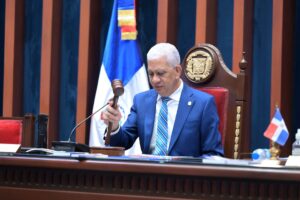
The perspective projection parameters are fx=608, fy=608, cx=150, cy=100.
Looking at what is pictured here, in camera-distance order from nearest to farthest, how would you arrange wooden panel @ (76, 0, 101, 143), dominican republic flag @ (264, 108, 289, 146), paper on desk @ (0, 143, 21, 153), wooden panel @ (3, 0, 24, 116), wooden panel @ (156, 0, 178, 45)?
dominican republic flag @ (264, 108, 289, 146)
paper on desk @ (0, 143, 21, 153)
wooden panel @ (156, 0, 178, 45)
wooden panel @ (76, 0, 101, 143)
wooden panel @ (3, 0, 24, 116)

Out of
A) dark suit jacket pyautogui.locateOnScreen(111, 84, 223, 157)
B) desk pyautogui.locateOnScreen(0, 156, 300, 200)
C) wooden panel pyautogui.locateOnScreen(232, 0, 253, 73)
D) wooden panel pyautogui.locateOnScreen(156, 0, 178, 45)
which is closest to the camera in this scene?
desk pyautogui.locateOnScreen(0, 156, 300, 200)

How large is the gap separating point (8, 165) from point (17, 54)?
3343mm

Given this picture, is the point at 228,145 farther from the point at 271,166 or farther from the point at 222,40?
the point at 222,40

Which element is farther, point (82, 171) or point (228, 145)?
point (228, 145)

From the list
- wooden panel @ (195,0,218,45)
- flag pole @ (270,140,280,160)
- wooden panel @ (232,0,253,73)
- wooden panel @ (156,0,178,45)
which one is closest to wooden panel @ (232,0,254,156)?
wooden panel @ (232,0,253,73)

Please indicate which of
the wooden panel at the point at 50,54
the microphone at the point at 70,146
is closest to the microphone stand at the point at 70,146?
the microphone at the point at 70,146

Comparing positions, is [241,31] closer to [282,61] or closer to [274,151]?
[282,61]

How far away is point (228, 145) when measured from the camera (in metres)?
3.19

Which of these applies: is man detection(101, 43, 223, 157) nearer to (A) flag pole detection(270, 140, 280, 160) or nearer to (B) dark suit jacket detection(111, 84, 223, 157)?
(B) dark suit jacket detection(111, 84, 223, 157)

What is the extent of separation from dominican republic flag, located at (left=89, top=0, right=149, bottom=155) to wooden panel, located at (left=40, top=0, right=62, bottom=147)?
66 cm

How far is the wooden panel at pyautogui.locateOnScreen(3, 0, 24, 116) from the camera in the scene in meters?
5.26

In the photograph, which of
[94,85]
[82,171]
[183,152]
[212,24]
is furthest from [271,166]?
[94,85]

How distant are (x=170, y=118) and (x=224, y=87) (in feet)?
1.09

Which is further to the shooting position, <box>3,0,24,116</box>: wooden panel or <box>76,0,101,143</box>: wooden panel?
<box>3,0,24,116</box>: wooden panel
